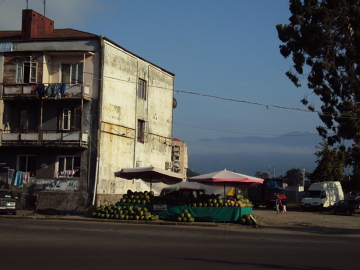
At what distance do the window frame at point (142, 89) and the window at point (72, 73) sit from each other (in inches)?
235

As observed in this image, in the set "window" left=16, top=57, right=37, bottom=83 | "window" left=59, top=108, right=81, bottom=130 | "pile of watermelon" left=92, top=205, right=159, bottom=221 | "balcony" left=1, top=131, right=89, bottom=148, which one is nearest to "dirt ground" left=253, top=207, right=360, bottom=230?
"pile of watermelon" left=92, top=205, right=159, bottom=221

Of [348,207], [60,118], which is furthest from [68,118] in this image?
[348,207]

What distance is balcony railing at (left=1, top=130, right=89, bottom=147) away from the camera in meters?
32.2

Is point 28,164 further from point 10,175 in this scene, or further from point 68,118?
point 68,118

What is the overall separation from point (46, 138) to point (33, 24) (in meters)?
8.90

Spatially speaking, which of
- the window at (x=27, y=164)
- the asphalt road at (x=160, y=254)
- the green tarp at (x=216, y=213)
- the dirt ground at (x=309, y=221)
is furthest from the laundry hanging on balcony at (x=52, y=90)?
the asphalt road at (x=160, y=254)

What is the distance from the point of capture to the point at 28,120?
3409cm

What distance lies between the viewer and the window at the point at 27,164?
33719 mm

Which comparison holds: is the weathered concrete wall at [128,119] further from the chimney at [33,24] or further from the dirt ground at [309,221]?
the dirt ground at [309,221]

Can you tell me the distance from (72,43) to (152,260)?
80.0ft

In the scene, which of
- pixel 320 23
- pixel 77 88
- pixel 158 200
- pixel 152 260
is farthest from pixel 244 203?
pixel 320 23

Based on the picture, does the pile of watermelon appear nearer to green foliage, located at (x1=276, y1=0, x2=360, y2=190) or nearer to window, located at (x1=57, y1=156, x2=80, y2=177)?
window, located at (x1=57, y1=156, x2=80, y2=177)

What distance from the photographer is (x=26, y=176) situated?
109 feet

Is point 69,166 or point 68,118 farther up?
point 68,118
